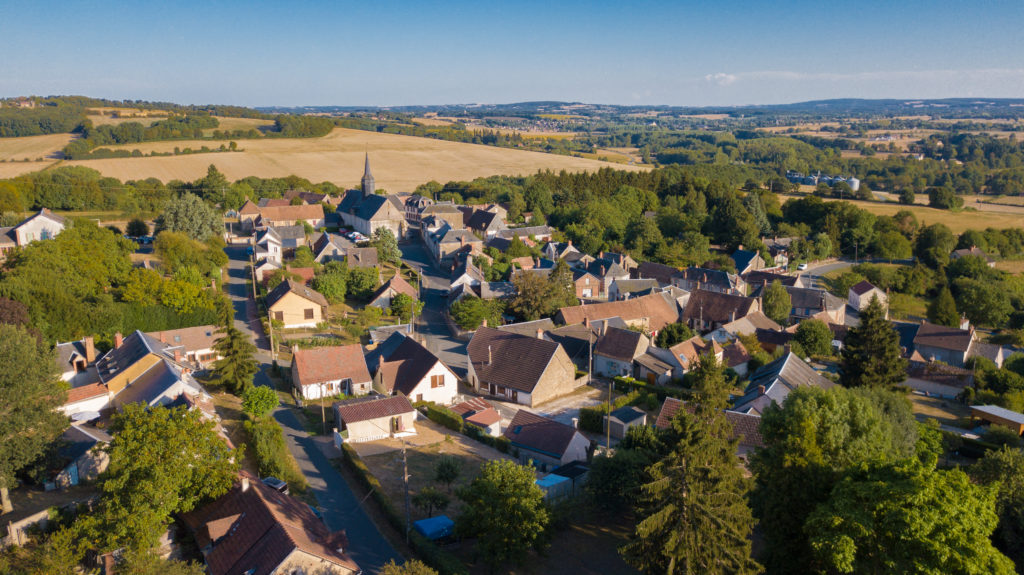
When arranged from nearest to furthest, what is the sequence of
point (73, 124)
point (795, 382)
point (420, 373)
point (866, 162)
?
point (795, 382)
point (420, 373)
point (73, 124)
point (866, 162)

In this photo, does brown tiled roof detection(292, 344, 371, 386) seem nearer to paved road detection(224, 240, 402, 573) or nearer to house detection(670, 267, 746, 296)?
paved road detection(224, 240, 402, 573)

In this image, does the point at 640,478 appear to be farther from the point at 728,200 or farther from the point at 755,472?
the point at 728,200

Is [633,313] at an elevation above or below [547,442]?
below

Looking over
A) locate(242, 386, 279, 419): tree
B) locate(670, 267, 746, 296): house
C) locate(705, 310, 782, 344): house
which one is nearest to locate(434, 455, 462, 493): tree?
locate(242, 386, 279, 419): tree

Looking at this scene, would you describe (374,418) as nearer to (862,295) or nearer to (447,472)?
(447,472)

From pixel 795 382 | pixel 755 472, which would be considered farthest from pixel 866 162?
pixel 755 472

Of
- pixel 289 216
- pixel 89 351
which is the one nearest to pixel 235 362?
pixel 89 351
